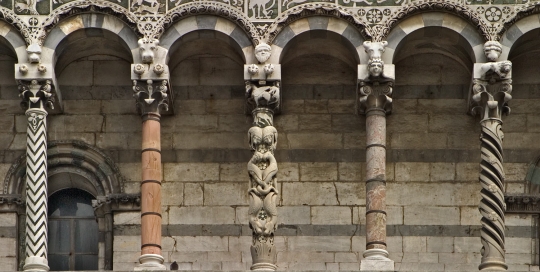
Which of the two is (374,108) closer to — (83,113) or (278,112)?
(278,112)

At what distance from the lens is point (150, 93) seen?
3133 centimetres

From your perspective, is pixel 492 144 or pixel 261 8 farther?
pixel 261 8

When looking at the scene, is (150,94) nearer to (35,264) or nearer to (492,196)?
(35,264)

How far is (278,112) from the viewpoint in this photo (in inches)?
1271

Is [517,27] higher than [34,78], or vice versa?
[517,27]

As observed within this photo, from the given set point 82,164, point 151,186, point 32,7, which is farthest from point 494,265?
point 32,7

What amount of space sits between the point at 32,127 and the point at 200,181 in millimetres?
2408

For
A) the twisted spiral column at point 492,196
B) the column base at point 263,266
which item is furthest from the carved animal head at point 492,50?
the column base at point 263,266

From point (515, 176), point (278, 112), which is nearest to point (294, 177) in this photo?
point (278, 112)

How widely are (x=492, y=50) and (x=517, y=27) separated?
0.51 metres

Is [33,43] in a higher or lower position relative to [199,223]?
higher

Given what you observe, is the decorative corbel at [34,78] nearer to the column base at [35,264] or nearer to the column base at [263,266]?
the column base at [35,264]

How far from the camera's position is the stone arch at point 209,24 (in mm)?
31359

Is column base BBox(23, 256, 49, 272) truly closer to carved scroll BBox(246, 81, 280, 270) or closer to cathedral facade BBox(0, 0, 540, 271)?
cathedral facade BBox(0, 0, 540, 271)
